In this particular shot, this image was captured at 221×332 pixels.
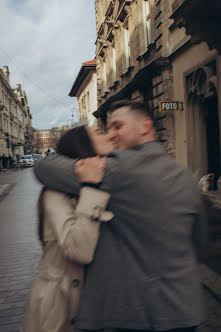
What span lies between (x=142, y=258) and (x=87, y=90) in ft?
94.1

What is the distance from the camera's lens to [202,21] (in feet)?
24.1

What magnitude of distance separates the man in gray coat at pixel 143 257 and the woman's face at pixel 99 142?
193 mm

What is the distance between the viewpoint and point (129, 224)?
3.78 feet

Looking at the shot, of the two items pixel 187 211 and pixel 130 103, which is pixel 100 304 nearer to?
pixel 187 211

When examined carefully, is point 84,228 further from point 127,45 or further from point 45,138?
point 45,138

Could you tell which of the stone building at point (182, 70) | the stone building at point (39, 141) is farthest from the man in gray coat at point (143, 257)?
the stone building at point (39, 141)

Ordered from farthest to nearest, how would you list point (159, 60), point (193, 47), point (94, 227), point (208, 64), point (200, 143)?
point (159, 60) < point (200, 143) < point (193, 47) < point (208, 64) < point (94, 227)

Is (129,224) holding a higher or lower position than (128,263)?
higher

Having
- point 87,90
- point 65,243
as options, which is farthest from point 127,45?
point 65,243

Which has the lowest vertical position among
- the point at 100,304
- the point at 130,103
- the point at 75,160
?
the point at 100,304

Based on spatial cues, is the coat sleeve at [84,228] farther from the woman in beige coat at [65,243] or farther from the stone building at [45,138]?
the stone building at [45,138]

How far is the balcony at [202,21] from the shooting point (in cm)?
695

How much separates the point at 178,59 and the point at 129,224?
34.3 feet

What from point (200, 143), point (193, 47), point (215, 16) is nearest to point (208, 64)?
point (193, 47)
